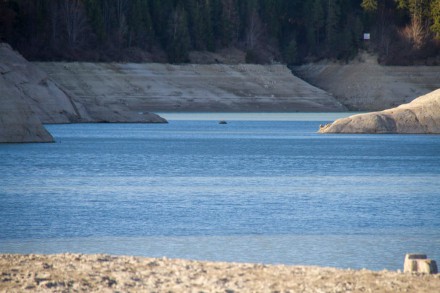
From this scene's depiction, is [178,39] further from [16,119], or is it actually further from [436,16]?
[16,119]

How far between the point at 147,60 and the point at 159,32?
614 cm

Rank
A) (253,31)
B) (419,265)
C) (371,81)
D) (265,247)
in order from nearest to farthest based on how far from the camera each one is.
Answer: (419,265)
(265,247)
(371,81)
(253,31)

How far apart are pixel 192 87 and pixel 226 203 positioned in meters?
103

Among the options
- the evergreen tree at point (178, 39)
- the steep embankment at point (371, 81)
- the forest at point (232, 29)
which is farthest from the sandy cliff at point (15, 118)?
the steep embankment at point (371, 81)

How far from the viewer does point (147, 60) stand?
136125 mm

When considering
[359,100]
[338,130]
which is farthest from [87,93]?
[338,130]

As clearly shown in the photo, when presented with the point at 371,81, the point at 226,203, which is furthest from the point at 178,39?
the point at 226,203

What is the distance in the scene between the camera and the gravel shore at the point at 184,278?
13867 millimetres

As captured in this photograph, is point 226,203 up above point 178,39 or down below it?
below

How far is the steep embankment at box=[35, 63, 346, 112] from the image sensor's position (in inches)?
4906

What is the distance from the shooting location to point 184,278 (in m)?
14.5

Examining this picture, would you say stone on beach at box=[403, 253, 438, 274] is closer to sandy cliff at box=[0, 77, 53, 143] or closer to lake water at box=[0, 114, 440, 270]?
lake water at box=[0, 114, 440, 270]

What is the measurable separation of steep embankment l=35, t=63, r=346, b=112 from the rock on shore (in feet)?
176

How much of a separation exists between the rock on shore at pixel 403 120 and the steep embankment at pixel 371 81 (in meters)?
65.0
